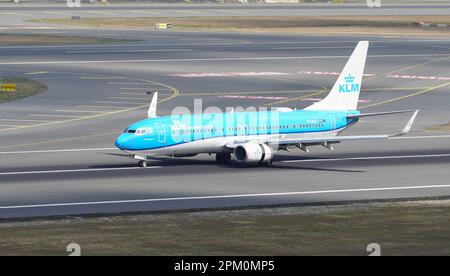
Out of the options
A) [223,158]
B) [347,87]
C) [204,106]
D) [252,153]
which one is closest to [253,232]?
[252,153]

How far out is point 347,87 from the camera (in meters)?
77.0

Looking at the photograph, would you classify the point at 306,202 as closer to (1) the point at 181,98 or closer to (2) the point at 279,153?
(2) the point at 279,153

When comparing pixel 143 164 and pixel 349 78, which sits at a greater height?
pixel 349 78

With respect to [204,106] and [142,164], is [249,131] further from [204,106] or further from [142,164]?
[204,106]

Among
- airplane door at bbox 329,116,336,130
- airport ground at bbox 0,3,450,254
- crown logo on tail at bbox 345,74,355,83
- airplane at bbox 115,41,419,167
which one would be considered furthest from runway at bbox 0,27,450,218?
crown logo on tail at bbox 345,74,355,83

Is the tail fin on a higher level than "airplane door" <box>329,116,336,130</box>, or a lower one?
higher

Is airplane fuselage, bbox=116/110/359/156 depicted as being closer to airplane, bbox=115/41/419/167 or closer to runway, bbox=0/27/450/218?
airplane, bbox=115/41/419/167

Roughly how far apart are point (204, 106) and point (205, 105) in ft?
2.50

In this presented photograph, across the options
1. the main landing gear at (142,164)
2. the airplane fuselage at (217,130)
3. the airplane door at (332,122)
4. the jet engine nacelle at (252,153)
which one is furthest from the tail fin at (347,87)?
the main landing gear at (142,164)

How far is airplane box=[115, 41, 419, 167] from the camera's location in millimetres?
69812

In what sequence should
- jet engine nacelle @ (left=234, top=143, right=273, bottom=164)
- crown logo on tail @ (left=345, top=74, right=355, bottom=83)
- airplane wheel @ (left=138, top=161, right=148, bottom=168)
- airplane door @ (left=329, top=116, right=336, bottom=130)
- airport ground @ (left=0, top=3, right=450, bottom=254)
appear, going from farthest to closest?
crown logo on tail @ (left=345, top=74, right=355, bottom=83) < airplane door @ (left=329, top=116, right=336, bottom=130) < airplane wheel @ (left=138, top=161, right=148, bottom=168) < jet engine nacelle @ (left=234, top=143, right=273, bottom=164) < airport ground @ (left=0, top=3, right=450, bottom=254)

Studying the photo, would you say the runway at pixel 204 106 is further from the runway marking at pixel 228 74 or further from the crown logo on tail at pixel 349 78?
the crown logo on tail at pixel 349 78

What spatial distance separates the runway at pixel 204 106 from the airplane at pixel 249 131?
122 cm
